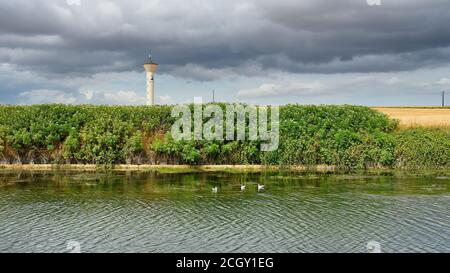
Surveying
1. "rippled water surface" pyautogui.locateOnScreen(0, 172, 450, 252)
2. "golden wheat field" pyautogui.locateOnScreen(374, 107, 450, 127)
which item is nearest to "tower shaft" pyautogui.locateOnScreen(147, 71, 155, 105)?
"rippled water surface" pyautogui.locateOnScreen(0, 172, 450, 252)

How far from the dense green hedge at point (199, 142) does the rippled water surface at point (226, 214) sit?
430cm

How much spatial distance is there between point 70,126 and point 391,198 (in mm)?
20573

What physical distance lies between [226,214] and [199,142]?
14.3 m

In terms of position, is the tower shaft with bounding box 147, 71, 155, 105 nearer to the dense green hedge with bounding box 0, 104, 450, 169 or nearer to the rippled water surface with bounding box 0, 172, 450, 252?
the dense green hedge with bounding box 0, 104, 450, 169

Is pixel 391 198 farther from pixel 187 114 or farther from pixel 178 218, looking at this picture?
pixel 187 114

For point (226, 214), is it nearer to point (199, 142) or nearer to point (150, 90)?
point (199, 142)

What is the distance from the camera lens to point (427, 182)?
26.9 m

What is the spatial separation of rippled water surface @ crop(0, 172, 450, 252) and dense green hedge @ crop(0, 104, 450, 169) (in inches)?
169

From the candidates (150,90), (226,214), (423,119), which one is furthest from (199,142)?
(423,119)

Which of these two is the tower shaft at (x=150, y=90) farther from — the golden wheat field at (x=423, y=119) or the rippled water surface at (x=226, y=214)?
the golden wheat field at (x=423, y=119)

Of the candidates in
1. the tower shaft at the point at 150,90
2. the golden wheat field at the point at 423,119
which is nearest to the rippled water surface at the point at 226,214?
the golden wheat field at the point at 423,119

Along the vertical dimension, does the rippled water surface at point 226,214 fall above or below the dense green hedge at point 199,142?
below

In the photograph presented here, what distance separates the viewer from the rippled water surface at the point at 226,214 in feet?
51.8
